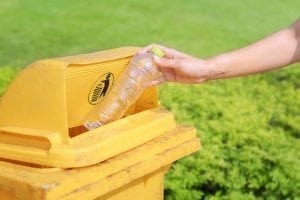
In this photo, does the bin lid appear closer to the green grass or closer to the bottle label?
the bottle label

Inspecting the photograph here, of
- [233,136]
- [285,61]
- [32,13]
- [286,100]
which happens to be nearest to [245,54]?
[285,61]

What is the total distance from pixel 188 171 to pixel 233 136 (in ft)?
1.31

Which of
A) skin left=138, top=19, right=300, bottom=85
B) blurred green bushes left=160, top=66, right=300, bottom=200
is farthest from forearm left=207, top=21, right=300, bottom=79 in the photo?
blurred green bushes left=160, top=66, right=300, bottom=200

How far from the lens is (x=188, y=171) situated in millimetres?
4086

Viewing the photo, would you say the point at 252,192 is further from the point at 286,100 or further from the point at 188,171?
the point at 286,100

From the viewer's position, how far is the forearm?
300 centimetres

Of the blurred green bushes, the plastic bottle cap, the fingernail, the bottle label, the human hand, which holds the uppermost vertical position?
the plastic bottle cap

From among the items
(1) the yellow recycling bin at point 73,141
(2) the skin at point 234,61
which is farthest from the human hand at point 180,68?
(1) the yellow recycling bin at point 73,141

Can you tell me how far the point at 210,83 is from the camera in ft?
19.4

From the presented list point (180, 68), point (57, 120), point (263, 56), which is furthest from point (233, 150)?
point (57, 120)

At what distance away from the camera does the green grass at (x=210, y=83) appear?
161 inches

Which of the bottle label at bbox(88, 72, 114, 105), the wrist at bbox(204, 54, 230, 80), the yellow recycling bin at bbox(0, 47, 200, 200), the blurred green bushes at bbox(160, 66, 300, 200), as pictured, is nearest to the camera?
the yellow recycling bin at bbox(0, 47, 200, 200)

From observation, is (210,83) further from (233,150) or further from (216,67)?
(216,67)

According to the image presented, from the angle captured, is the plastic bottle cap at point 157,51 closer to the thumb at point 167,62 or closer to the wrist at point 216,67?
the thumb at point 167,62
